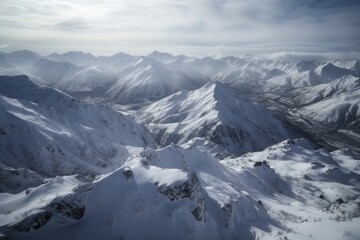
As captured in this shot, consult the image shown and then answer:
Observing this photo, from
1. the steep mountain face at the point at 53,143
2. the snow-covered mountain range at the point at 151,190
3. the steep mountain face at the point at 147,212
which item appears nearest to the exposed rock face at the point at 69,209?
the steep mountain face at the point at 147,212

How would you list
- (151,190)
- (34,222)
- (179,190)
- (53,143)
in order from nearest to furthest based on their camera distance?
(34,222) < (179,190) < (151,190) < (53,143)

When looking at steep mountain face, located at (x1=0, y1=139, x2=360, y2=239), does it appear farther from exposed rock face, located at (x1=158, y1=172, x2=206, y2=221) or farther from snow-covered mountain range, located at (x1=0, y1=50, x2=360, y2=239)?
snow-covered mountain range, located at (x1=0, y1=50, x2=360, y2=239)

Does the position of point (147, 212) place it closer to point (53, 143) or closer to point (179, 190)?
point (179, 190)

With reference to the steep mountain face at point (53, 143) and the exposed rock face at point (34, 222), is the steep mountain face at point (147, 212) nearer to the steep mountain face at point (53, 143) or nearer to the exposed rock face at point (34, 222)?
the exposed rock face at point (34, 222)

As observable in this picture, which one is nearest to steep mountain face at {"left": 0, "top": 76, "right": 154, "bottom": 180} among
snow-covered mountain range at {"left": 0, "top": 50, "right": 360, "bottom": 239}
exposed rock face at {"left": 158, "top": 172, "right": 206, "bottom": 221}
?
snow-covered mountain range at {"left": 0, "top": 50, "right": 360, "bottom": 239}

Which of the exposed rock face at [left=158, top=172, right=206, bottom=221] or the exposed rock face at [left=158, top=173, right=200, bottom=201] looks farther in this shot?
the exposed rock face at [left=158, top=173, right=200, bottom=201]

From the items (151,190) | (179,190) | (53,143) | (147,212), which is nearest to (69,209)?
(147,212)

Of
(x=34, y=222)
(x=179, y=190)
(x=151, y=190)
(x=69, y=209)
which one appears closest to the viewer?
(x=34, y=222)

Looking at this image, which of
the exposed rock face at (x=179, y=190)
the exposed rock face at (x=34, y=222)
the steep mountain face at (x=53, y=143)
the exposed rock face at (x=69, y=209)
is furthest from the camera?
the steep mountain face at (x=53, y=143)

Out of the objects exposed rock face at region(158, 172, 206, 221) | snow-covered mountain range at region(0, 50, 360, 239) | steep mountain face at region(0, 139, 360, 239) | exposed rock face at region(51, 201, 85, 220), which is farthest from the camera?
exposed rock face at region(158, 172, 206, 221)

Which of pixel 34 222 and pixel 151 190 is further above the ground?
pixel 151 190

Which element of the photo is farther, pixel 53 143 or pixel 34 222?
pixel 53 143

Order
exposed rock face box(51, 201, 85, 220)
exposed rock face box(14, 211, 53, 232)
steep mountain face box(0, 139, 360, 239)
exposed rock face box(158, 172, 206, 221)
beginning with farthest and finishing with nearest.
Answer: exposed rock face box(158, 172, 206, 221)
exposed rock face box(51, 201, 85, 220)
steep mountain face box(0, 139, 360, 239)
exposed rock face box(14, 211, 53, 232)
